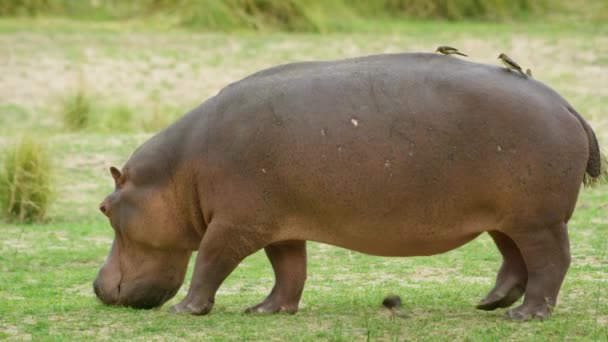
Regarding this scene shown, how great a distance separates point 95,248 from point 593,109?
5872 millimetres

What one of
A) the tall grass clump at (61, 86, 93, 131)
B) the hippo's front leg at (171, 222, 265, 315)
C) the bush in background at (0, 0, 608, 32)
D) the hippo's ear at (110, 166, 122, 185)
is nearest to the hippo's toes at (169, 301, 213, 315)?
the hippo's front leg at (171, 222, 265, 315)

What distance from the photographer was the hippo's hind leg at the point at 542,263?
5.33m

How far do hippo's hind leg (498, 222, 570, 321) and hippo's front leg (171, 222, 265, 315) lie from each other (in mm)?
1126

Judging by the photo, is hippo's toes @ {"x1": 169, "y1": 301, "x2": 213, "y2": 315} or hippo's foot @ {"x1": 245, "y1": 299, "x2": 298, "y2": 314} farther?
hippo's foot @ {"x1": 245, "y1": 299, "x2": 298, "y2": 314}

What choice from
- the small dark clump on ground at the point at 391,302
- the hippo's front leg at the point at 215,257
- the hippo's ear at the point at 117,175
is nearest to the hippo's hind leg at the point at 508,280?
the small dark clump on ground at the point at 391,302

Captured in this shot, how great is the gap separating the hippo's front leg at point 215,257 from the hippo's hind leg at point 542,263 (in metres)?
1.13

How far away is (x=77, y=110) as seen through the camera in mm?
12953

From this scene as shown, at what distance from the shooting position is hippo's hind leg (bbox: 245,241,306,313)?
590cm

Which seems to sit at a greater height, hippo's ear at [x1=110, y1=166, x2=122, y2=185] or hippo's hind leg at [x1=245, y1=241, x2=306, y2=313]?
hippo's ear at [x1=110, y1=166, x2=122, y2=185]

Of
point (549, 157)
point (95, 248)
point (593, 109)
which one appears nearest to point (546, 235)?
point (549, 157)

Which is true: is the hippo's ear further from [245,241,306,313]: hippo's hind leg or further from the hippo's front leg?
[245,241,306,313]: hippo's hind leg

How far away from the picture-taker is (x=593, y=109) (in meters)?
12.5

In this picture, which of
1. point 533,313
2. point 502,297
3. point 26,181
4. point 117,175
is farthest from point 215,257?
→ point 26,181

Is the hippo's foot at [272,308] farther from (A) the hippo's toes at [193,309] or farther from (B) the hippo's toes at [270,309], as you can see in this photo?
(A) the hippo's toes at [193,309]
